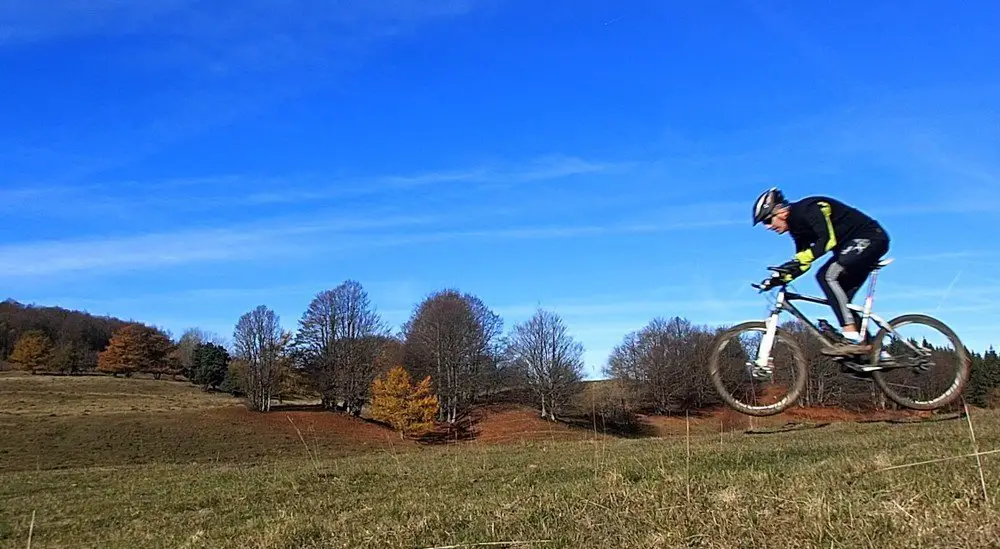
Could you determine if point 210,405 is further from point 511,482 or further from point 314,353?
point 511,482

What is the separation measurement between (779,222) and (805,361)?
6.11 feet

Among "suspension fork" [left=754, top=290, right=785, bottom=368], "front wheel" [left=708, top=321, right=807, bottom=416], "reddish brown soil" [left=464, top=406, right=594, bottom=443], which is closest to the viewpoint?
"suspension fork" [left=754, top=290, right=785, bottom=368]

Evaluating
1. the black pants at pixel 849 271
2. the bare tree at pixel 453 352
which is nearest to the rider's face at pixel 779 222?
the black pants at pixel 849 271

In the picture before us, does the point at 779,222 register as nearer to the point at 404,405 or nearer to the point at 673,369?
the point at 673,369

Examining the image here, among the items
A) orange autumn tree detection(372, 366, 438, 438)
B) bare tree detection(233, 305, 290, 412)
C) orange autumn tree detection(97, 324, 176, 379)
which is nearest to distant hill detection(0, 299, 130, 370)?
orange autumn tree detection(97, 324, 176, 379)

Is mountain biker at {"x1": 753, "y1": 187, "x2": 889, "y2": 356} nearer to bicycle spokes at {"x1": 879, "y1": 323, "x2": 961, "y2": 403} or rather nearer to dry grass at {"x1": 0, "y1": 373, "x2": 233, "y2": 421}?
bicycle spokes at {"x1": 879, "y1": 323, "x2": 961, "y2": 403}

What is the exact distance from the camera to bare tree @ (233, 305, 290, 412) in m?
73.6

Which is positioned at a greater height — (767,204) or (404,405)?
(767,204)

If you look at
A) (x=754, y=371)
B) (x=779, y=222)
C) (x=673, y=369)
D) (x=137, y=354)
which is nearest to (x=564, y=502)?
(x=754, y=371)

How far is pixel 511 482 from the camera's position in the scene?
1133 cm

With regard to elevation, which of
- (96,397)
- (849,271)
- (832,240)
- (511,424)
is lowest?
(511,424)

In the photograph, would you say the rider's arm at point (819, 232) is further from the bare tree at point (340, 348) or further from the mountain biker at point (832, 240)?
the bare tree at point (340, 348)

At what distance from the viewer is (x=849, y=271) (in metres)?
6.93

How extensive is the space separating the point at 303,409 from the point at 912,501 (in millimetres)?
76088
